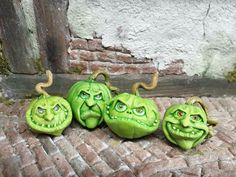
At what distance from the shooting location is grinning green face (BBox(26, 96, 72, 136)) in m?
2.61

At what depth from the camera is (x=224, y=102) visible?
3.54 meters

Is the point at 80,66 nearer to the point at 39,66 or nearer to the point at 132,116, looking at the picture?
the point at 39,66

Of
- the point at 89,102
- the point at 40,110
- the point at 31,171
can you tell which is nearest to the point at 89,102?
the point at 89,102

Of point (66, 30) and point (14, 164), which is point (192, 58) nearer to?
point (66, 30)

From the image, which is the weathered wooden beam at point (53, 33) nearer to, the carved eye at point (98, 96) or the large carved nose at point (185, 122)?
the carved eye at point (98, 96)

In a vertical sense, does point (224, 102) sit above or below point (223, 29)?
below

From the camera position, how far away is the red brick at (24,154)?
8.23 ft

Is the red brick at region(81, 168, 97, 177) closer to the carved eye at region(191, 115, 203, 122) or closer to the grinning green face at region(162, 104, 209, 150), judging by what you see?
the grinning green face at region(162, 104, 209, 150)

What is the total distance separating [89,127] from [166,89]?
3.15 ft

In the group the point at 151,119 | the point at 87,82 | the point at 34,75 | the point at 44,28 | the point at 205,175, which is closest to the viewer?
the point at 205,175

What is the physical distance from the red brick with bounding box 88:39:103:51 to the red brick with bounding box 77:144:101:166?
89 centimetres

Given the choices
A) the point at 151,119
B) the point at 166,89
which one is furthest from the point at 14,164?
the point at 166,89

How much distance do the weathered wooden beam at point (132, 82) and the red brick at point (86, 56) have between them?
0.16 metres

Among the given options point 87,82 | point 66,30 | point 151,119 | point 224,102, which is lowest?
point 224,102
